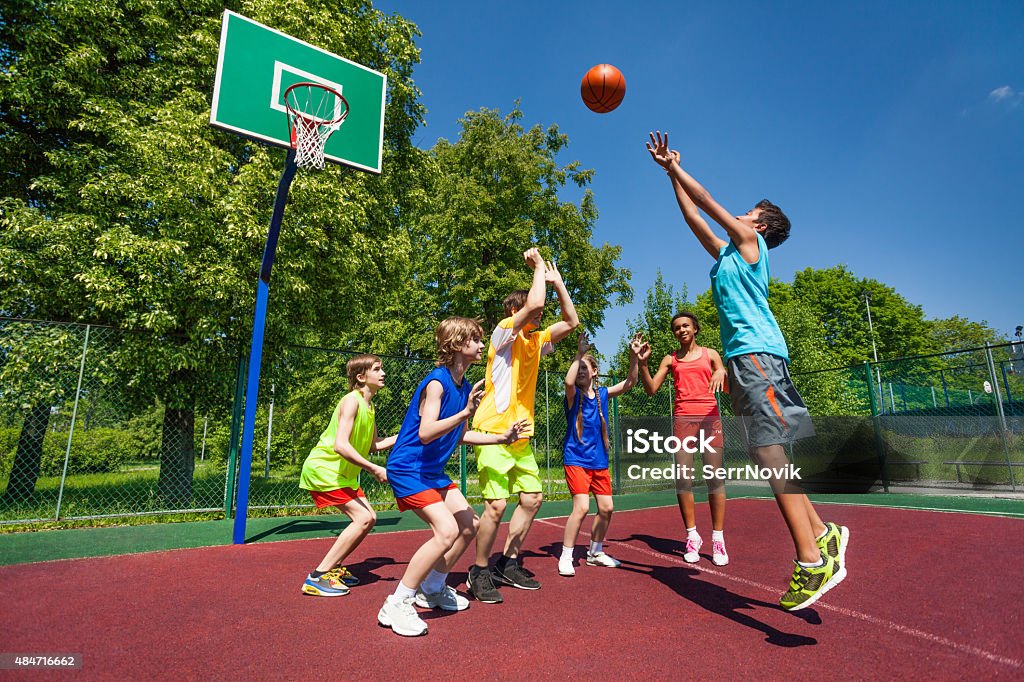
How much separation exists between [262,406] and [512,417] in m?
9.91

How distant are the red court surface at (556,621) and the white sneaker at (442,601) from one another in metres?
0.06

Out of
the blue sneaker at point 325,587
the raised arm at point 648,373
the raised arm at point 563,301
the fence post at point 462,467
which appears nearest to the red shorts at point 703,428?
the raised arm at point 648,373

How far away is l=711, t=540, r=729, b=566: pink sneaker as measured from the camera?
4.57 metres

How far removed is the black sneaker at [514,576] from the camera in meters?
3.93

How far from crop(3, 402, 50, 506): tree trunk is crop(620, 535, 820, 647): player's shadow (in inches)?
316

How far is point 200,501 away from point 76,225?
17.9 feet

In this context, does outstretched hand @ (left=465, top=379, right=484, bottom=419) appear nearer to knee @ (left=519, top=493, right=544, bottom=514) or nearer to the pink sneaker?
knee @ (left=519, top=493, right=544, bottom=514)

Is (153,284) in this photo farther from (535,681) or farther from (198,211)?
(535,681)

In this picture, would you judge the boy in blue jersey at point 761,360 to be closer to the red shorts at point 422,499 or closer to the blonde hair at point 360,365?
the red shorts at point 422,499

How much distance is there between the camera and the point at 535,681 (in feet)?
7.72

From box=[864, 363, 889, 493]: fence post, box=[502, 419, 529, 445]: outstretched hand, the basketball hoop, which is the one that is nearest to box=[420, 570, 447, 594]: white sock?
box=[502, 419, 529, 445]: outstretched hand

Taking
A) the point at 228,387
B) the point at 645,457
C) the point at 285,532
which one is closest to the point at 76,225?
the point at 228,387

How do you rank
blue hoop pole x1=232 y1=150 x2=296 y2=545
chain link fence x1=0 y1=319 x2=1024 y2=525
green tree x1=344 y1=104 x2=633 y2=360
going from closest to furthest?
blue hoop pole x1=232 y1=150 x2=296 y2=545
chain link fence x1=0 y1=319 x2=1024 y2=525
green tree x1=344 y1=104 x2=633 y2=360

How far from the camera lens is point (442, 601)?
343 cm
